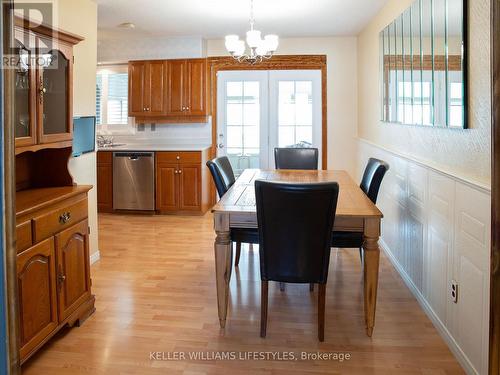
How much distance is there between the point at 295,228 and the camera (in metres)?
2.44

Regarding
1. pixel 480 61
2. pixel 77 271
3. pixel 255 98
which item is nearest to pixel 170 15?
pixel 255 98

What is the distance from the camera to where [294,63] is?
619 cm

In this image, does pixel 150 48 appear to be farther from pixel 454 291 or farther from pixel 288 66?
pixel 454 291

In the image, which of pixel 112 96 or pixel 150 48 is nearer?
pixel 150 48

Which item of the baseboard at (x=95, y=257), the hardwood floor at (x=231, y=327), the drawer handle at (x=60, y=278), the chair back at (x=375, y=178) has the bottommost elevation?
the hardwood floor at (x=231, y=327)

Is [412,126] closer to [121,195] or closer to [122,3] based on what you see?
[122,3]

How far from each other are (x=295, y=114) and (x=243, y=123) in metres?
0.74

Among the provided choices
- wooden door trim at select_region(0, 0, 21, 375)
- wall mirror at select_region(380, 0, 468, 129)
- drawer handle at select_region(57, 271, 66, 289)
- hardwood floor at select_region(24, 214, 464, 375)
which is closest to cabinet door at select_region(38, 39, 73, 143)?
drawer handle at select_region(57, 271, 66, 289)

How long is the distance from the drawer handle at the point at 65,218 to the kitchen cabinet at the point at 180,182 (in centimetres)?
339

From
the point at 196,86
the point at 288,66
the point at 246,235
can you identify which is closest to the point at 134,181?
the point at 196,86

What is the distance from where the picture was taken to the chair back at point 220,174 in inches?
135

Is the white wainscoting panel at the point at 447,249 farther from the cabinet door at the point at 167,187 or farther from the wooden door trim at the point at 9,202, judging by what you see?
the cabinet door at the point at 167,187

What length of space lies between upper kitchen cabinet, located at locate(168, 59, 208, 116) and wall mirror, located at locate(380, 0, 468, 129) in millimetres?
2618

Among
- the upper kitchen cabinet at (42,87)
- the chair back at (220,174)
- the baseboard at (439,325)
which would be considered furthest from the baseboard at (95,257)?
the baseboard at (439,325)
